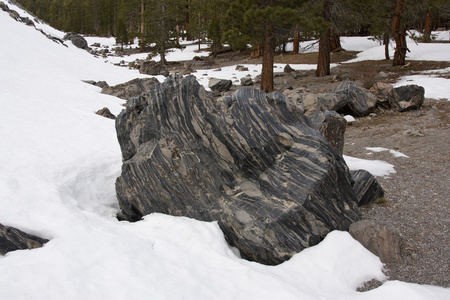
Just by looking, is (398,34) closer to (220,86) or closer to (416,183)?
(220,86)

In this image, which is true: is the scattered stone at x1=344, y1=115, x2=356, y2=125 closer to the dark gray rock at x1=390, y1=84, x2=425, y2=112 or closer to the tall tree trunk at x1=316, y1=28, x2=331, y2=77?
the dark gray rock at x1=390, y1=84, x2=425, y2=112

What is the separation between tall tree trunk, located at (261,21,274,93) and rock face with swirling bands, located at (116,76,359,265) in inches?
487

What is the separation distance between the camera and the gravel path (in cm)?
503

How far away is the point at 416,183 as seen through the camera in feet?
A: 24.9

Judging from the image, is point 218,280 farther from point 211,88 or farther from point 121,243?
point 211,88

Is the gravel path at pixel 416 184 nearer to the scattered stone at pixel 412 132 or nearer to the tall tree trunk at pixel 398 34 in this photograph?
the scattered stone at pixel 412 132

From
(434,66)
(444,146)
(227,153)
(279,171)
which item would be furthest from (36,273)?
(434,66)

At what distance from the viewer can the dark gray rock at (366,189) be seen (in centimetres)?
677

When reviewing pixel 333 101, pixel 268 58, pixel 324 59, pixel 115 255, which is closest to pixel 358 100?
pixel 333 101

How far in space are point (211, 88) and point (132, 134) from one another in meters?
15.5

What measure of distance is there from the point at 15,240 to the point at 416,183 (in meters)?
7.78

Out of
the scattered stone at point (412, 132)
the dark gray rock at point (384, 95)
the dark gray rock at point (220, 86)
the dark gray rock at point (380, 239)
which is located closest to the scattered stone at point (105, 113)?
the dark gray rock at point (380, 239)

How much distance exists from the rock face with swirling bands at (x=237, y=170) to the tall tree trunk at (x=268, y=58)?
40.6 feet

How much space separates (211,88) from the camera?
845 inches
